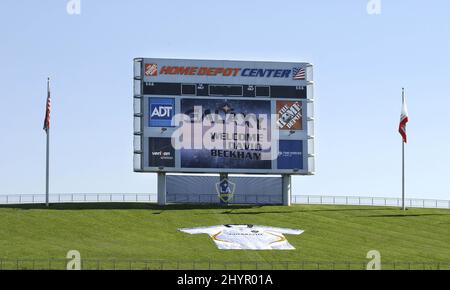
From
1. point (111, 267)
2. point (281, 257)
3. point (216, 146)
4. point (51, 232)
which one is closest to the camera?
point (111, 267)

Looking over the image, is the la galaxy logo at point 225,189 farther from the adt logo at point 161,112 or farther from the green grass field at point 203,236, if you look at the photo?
the adt logo at point 161,112

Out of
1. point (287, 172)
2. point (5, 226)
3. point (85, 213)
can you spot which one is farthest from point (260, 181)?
point (5, 226)

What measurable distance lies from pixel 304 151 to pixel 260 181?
4432 mm

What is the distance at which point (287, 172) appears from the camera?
3155 inches

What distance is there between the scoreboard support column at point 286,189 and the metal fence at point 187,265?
19680 mm

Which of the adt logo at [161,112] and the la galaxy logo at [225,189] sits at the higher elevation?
the adt logo at [161,112]

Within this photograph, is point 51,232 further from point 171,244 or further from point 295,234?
point 295,234

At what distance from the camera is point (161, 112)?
79.1m

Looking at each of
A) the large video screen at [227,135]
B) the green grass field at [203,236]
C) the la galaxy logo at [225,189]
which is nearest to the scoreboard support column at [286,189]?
the green grass field at [203,236]

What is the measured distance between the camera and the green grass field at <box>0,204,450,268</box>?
214ft

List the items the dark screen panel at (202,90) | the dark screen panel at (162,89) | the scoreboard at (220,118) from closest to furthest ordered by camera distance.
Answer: the scoreboard at (220,118), the dark screen panel at (162,89), the dark screen panel at (202,90)

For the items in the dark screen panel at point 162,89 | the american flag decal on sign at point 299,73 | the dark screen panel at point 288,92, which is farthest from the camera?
the american flag decal on sign at point 299,73

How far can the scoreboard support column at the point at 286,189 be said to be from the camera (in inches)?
3211

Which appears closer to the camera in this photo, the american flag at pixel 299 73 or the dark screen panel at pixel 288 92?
the dark screen panel at pixel 288 92
